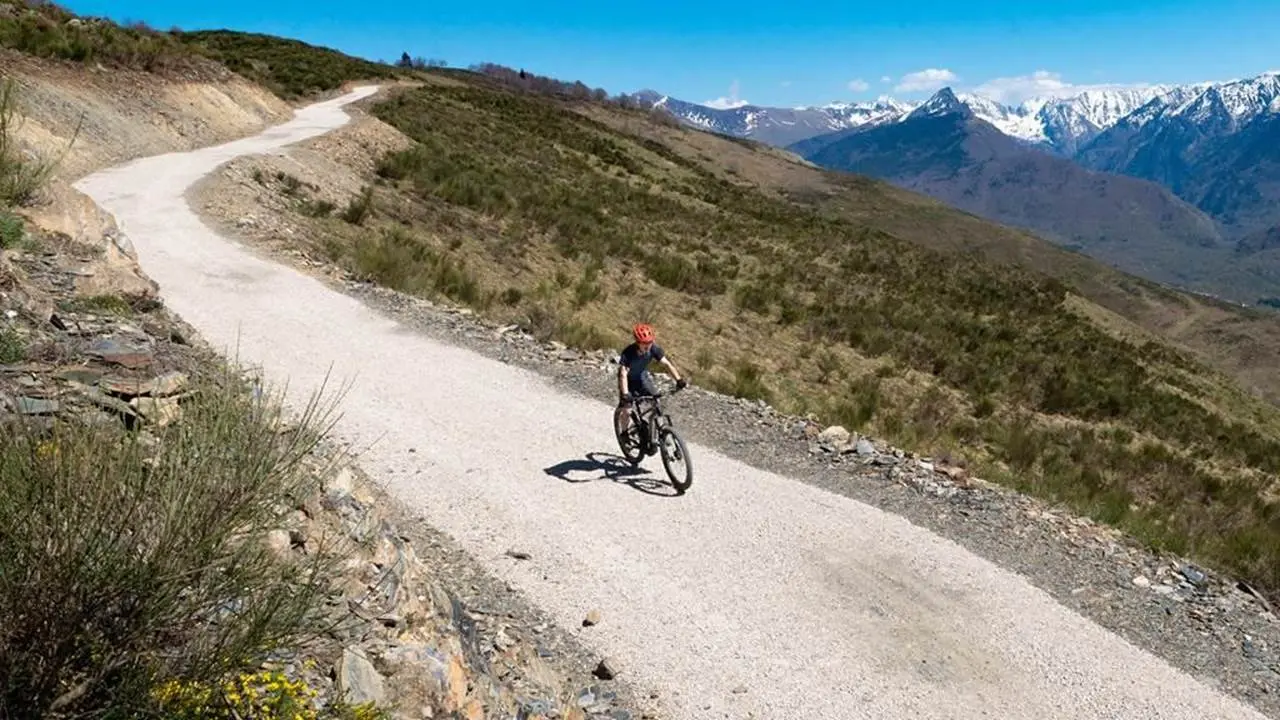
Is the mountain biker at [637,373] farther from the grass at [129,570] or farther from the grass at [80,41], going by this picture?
the grass at [80,41]

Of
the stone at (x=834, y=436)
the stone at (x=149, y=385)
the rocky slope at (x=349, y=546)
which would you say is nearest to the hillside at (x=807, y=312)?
the stone at (x=834, y=436)

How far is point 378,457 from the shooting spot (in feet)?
30.8

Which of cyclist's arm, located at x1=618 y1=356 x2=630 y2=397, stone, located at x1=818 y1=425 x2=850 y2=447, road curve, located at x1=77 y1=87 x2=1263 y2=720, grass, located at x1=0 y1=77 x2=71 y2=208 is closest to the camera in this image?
road curve, located at x1=77 y1=87 x2=1263 y2=720

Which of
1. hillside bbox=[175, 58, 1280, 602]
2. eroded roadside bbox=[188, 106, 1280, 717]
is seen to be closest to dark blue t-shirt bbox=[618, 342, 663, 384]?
eroded roadside bbox=[188, 106, 1280, 717]

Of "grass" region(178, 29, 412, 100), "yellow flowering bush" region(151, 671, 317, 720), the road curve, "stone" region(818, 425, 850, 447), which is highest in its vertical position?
"grass" region(178, 29, 412, 100)

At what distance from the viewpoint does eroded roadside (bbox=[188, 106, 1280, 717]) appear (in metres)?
7.64

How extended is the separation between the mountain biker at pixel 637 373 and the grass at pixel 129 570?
20.6 feet

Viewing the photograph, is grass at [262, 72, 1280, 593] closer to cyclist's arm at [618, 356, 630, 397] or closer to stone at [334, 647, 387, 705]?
cyclist's arm at [618, 356, 630, 397]

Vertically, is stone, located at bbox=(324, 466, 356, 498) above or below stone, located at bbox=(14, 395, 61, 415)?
below

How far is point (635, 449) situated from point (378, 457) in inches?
125

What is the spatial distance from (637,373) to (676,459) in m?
1.21

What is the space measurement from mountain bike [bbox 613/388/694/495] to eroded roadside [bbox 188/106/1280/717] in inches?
18.0

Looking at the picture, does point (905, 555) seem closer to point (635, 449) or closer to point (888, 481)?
point (888, 481)

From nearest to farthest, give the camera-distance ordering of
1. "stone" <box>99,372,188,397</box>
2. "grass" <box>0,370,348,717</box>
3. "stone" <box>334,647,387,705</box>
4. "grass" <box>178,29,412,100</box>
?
1. "grass" <box>0,370,348,717</box>
2. "stone" <box>334,647,387,705</box>
3. "stone" <box>99,372,188,397</box>
4. "grass" <box>178,29,412,100</box>
